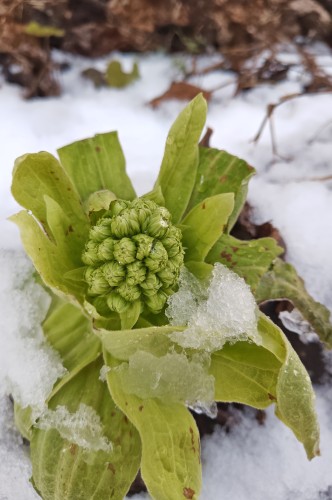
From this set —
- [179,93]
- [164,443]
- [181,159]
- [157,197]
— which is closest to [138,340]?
[164,443]

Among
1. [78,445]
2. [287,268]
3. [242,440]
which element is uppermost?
[287,268]

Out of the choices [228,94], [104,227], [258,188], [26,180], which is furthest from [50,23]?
[104,227]

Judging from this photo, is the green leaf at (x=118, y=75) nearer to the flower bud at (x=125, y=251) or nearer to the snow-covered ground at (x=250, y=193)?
the snow-covered ground at (x=250, y=193)

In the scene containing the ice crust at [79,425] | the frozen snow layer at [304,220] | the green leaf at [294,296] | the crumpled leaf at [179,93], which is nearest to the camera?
the ice crust at [79,425]

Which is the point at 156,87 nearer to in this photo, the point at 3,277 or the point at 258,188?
the point at 258,188

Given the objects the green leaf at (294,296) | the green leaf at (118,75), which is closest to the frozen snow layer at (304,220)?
the green leaf at (294,296)

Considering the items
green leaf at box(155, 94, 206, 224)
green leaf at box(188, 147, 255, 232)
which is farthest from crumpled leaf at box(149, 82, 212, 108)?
green leaf at box(155, 94, 206, 224)

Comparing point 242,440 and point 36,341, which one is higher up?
point 36,341

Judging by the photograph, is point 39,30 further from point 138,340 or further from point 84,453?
point 84,453
